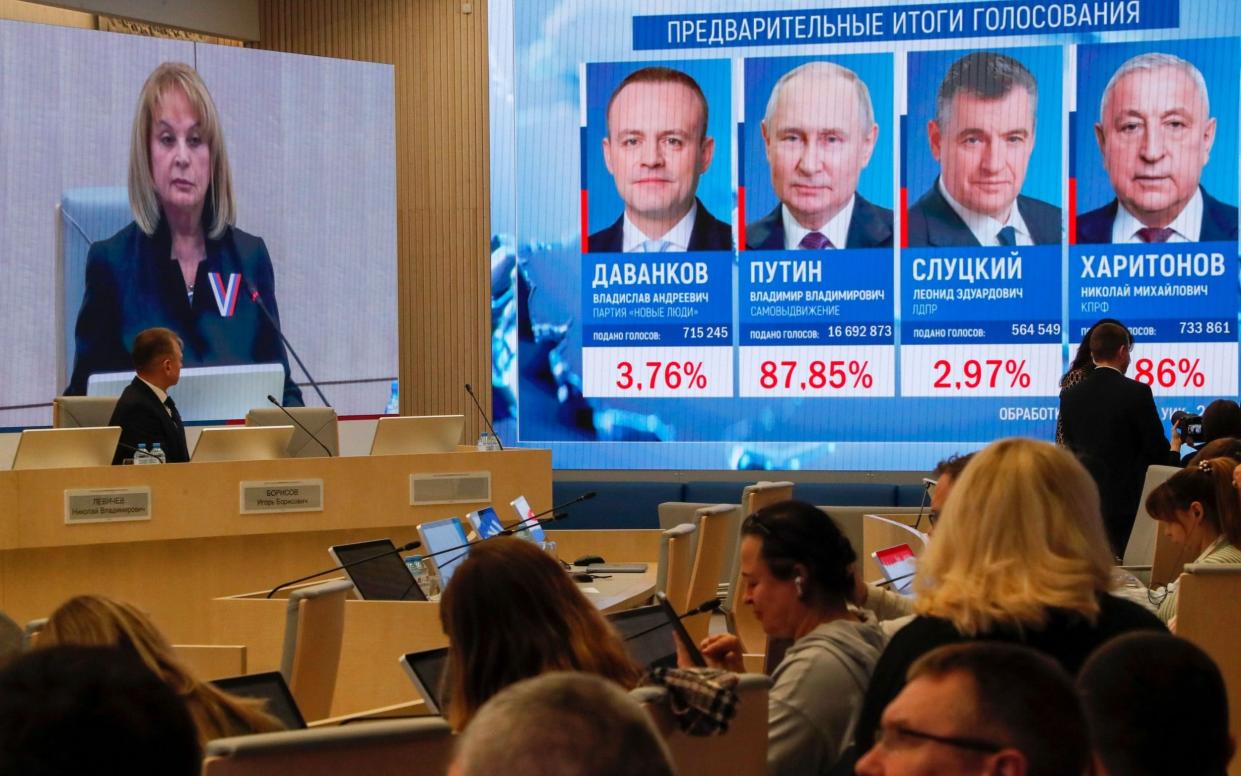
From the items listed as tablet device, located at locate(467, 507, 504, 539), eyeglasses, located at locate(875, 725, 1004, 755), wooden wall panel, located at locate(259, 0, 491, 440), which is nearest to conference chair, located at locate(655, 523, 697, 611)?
tablet device, located at locate(467, 507, 504, 539)

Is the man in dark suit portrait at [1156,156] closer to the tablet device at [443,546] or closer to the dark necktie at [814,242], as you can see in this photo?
the dark necktie at [814,242]

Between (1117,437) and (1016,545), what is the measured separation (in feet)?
13.4

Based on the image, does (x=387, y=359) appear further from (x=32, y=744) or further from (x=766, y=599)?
(x=32, y=744)

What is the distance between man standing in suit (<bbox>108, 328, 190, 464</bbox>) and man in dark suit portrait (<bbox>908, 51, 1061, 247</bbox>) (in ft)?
15.6

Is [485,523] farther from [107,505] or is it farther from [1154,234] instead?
[1154,234]

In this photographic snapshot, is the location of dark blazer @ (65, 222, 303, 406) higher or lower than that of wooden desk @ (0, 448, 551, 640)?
higher

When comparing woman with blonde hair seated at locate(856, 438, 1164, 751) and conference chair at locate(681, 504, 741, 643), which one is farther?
conference chair at locate(681, 504, 741, 643)

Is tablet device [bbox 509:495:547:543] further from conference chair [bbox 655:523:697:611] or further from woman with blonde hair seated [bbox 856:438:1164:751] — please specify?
woman with blonde hair seated [bbox 856:438:1164:751]

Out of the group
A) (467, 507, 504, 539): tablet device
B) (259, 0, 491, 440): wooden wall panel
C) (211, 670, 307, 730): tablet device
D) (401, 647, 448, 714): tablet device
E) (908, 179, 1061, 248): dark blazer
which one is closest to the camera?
(211, 670, 307, 730): tablet device

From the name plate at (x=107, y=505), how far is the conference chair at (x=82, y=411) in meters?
0.82

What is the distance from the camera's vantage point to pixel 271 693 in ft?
9.27

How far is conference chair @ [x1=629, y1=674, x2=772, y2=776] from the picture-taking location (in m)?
2.27

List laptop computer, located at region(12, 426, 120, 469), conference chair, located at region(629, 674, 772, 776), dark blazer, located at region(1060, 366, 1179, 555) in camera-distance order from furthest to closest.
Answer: dark blazer, located at region(1060, 366, 1179, 555)
laptop computer, located at region(12, 426, 120, 469)
conference chair, located at region(629, 674, 772, 776)

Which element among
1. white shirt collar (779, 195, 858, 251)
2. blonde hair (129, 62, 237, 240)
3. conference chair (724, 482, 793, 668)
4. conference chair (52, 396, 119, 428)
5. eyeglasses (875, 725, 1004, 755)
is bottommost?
conference chair (724, 482, 793, 668)
